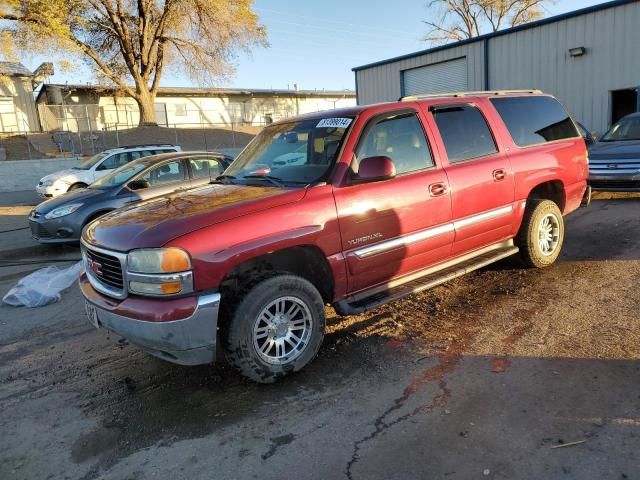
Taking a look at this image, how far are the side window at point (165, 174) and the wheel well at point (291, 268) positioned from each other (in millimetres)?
5547

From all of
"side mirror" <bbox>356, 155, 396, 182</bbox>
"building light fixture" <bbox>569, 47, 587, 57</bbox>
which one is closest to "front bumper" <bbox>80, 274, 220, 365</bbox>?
"side mirror" <bbox>356, 155, 396, 182</bbox>

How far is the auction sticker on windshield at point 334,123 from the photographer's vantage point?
417cm

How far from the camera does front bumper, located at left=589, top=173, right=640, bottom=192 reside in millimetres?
8961

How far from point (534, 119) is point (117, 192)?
6.36m

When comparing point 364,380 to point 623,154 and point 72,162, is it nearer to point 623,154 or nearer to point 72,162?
point 623,154

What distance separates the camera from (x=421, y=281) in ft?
14.5

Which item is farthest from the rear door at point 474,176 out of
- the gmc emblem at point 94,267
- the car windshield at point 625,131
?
the car windshield at point 625,131

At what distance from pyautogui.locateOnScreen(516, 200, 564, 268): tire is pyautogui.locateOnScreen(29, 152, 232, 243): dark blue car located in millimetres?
4553

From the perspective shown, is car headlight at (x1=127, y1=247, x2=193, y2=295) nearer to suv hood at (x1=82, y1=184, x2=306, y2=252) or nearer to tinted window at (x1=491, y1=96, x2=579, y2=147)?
suv hood at (x1=82, y1=184, x2=306, y2=252)

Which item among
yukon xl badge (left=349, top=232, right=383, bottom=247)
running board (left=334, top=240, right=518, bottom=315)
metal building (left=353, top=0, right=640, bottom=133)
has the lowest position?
running board (left=334, top=240, right=518, bottom=315)

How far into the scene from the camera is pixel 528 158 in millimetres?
5254

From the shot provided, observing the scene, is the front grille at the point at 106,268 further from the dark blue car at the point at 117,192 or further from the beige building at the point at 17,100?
the beige building at the point at 17,100

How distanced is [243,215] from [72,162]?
22.2 meters

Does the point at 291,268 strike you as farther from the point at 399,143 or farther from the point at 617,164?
the point at 617,164
